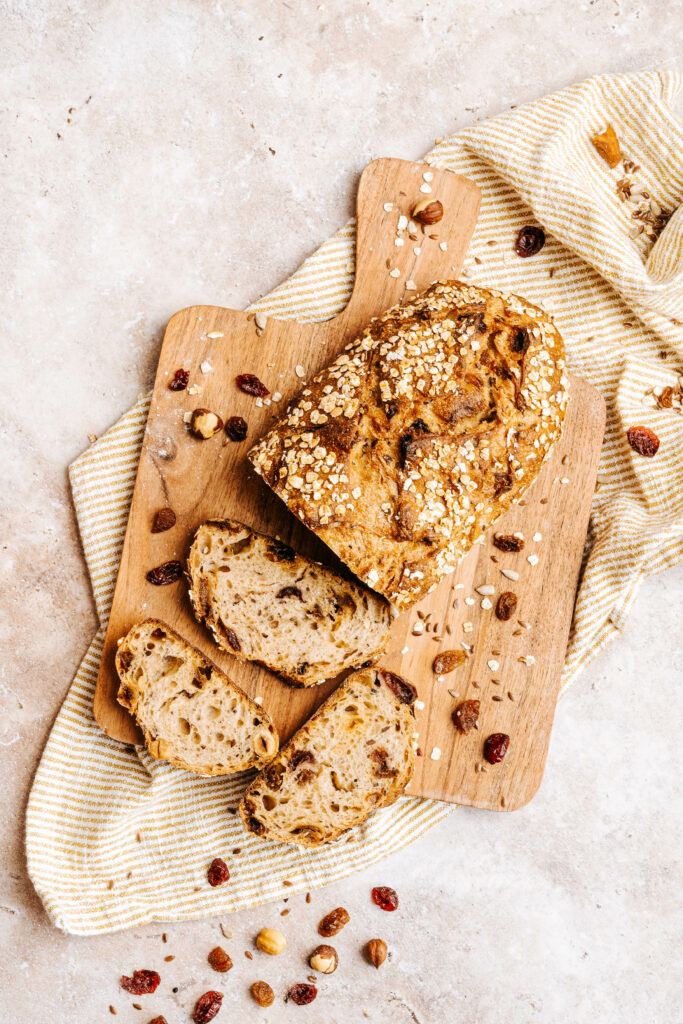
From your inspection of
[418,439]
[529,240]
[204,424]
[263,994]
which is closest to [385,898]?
[263,994]

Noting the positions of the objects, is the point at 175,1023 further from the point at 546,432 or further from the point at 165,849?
the point at 546,432

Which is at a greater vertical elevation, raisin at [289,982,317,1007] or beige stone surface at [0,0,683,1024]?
beige stone surface at [0,0,683,1024]

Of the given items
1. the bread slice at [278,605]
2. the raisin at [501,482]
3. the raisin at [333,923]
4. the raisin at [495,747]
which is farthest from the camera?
the raisin at [333,923]

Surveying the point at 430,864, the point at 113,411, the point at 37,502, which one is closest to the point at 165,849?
the point at 430,864

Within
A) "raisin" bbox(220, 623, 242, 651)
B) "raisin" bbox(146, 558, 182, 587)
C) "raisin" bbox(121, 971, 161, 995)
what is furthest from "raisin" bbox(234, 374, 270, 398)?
"raisin" bbox(121, 971, 161, 995)

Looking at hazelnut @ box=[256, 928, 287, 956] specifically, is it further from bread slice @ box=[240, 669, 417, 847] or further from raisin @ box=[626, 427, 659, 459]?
raisin @ box=[626, 427, 659, 459]

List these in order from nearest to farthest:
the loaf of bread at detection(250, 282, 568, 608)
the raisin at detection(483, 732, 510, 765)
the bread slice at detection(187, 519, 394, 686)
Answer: the loaf of bread at detection(250, 282, 568, 608) < the bread slice at detection(187, 519, 394, 686) < the raisin at detection(483, 732, 510, 765)

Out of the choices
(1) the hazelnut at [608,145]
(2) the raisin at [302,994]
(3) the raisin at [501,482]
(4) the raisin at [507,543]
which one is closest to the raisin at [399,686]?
(4) the raisin at [507,543]

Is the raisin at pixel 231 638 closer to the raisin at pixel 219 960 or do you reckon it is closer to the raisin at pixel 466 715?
the raisin at pixel 466 715
